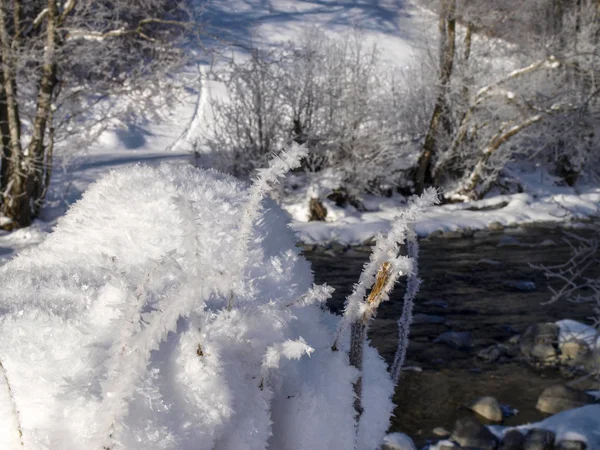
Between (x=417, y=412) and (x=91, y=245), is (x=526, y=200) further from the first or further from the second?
(x=91, y=245)

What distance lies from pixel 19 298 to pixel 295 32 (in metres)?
26.6

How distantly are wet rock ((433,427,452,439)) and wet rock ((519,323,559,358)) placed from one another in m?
1.89

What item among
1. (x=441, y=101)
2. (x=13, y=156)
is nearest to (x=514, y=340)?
(x=13, y=156)

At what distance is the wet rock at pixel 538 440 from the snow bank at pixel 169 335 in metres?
4.10

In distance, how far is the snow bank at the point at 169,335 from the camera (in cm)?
87

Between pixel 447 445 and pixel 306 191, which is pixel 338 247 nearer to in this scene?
pixel 306 191

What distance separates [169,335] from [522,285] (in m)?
8.57

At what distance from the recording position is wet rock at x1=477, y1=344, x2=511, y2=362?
6652 millimetres

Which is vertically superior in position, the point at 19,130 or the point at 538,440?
the point at 19,130

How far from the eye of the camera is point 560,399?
5629 mm

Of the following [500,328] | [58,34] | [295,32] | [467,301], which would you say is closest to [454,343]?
[500,328]

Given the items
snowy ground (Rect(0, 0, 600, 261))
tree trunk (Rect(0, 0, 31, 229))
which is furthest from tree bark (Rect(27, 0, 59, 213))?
snowy ground (Rect(0, 0, 600, 261))

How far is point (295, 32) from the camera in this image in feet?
86.7

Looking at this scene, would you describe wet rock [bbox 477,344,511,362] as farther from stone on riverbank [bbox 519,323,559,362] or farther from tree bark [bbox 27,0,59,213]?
tree bark [bbox 27,0,59,213]
